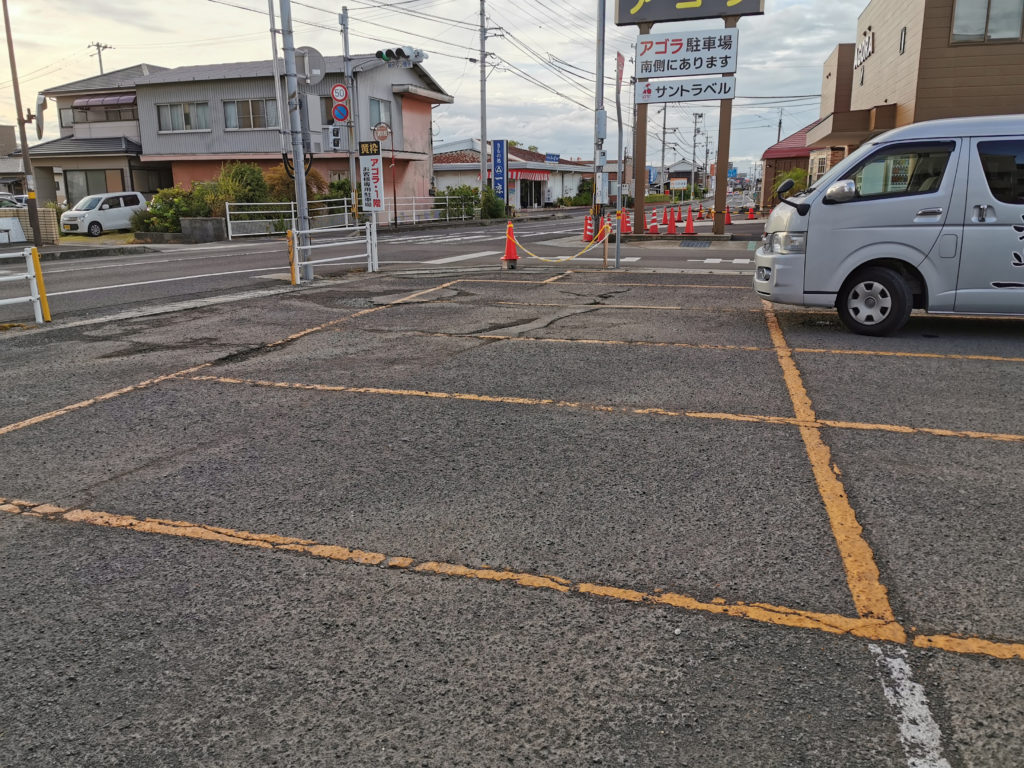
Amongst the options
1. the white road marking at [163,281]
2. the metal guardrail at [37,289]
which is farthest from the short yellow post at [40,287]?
the white road marking at [163,281]

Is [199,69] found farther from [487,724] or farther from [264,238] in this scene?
[487,724]

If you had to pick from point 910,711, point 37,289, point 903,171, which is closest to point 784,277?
point 903,171

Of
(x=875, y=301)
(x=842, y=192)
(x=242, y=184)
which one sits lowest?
(x=875, y=301)

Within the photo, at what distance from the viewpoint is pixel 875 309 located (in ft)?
26.5

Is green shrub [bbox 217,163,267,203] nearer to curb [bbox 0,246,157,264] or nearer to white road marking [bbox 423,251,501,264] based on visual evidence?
curb [bbox 0,246,157,264]

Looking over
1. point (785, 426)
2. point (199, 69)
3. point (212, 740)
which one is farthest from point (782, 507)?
point (199, 69)

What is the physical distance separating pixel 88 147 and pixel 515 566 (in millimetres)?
44447

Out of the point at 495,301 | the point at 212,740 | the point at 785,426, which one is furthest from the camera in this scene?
the point at 495,301

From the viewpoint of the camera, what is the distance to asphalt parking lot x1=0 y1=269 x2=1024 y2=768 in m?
2.33

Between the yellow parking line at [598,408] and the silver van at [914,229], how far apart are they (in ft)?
11.0

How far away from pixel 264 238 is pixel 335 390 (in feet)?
76.2

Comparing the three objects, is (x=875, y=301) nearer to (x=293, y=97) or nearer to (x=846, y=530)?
(x=846, y=530)

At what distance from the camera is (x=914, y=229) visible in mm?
7812

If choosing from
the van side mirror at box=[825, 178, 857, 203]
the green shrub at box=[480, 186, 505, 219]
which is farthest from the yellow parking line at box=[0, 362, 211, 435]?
the green shrub at box=[480, 186, 505, 219]
